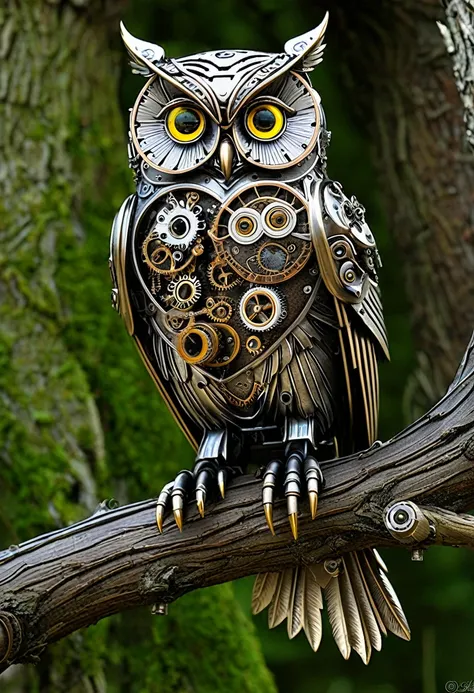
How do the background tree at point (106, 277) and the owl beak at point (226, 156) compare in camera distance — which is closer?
the owl beak at point (226, 156)

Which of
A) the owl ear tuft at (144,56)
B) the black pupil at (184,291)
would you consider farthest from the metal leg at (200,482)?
the owl ear tuft at (144,56)

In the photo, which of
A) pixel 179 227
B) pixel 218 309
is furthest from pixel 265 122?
pixel 218 309

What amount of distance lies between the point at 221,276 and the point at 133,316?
209 millimetres

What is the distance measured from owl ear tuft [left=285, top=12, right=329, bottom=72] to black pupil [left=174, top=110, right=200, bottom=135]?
210mm

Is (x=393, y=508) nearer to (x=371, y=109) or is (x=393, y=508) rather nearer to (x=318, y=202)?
(x=318, y=202)

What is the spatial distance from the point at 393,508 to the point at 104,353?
1.66m

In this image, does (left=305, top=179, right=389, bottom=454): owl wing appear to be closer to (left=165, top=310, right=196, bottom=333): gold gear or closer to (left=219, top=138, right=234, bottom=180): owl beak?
(left=219, top=138, right=234, bottom=180): owl beak

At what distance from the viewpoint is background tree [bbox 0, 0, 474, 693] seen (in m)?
3.04

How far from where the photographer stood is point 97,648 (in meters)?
2.90

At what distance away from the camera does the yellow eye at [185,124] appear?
196cm

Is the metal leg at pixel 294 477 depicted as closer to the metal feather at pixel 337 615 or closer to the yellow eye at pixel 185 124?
the metal feather at pixel 337 615

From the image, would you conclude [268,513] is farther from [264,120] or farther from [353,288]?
[264,120]

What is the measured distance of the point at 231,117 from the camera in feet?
6.30

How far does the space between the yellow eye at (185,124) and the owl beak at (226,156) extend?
0.06 m
